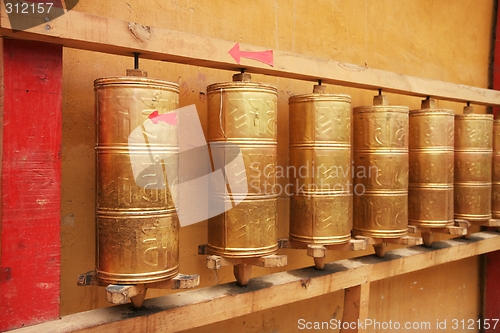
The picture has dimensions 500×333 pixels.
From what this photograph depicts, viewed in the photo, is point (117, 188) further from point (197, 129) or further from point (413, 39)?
point (413, 39)

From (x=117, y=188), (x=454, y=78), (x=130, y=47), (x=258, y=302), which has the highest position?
(x=454, y=78)

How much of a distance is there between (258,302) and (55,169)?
3.57ft

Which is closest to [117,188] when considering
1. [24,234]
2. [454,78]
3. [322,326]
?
[24,234]

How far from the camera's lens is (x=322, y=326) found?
312cm

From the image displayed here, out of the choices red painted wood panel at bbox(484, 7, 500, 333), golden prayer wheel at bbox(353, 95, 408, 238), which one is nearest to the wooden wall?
red painted wood panel at bbox(484, 7, 500, 333)

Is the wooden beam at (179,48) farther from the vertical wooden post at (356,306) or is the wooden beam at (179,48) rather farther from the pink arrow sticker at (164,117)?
the vertical wooden post at (356,306)

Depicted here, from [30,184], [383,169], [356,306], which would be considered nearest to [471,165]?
[383,169]

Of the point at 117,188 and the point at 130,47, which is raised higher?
the point at 130,47

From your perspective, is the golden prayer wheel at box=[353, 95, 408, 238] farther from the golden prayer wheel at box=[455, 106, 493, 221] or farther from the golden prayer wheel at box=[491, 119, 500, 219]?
the golden prayer wheel at box=[491, 119, 500, 219]

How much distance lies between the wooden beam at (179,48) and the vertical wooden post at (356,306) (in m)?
1.17

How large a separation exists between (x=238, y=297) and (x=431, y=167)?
151 cm

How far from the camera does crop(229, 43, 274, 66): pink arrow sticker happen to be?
200cm

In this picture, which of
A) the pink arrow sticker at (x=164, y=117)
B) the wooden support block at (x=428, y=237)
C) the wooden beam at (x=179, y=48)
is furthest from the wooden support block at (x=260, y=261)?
the wooden support block at (x=428, y=237)

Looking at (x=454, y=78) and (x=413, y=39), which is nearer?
(x=413, y=39)
